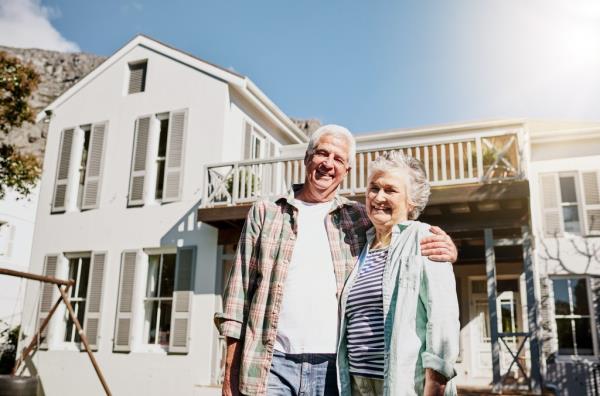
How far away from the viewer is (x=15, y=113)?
1224 centimetres

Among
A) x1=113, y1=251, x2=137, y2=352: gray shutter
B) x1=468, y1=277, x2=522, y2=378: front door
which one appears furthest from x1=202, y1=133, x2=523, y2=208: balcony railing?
x1=468, y1=277, x2=522, y2=378: front door

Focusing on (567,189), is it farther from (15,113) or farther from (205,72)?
(15,113)

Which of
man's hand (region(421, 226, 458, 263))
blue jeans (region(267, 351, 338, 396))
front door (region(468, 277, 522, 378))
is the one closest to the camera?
man's hand (region(421, 226, 458, 263))

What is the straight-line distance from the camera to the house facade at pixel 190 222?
31.6 ft

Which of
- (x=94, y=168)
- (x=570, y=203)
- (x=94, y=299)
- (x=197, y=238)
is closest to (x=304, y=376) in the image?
(x=197, y=238)

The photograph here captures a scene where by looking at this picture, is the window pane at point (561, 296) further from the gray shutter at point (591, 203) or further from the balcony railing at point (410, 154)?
the balcony railing at point (410, 154)

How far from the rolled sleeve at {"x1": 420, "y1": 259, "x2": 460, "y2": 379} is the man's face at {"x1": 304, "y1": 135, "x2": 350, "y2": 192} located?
72 cm

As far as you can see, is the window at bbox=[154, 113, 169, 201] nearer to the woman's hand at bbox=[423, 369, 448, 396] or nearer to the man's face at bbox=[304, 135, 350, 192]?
the man's face at bbox=[304, 135, 350, 192]

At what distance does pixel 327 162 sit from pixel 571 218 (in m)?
11.1

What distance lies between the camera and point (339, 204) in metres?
2.40

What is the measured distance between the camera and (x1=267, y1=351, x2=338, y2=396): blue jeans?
2.07 m

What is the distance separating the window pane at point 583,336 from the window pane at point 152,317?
873cm

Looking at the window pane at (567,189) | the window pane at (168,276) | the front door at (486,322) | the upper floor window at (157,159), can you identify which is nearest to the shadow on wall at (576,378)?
the front door at (486,322)

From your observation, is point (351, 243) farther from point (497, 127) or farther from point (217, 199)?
point (497, 127)
